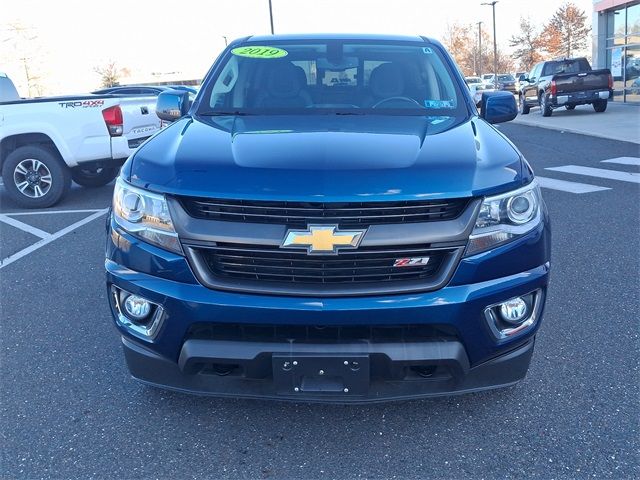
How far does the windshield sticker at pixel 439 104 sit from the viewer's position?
Result: 3.70m

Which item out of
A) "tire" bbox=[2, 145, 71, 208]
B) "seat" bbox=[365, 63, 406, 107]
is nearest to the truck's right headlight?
"seat" bbox=[365, 63, 406, 107]

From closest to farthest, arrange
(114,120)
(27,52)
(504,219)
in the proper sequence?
1. (504,219)
2. (114,120)
3. (27,52)

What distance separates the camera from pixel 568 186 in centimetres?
835

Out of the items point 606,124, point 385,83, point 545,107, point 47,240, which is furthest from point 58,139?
point 545,107

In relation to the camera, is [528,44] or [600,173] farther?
[528,44]

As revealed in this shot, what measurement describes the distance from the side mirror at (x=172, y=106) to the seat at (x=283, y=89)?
24.8 inches

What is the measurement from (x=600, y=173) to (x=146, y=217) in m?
8.32

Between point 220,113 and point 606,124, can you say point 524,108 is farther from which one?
point 220,113

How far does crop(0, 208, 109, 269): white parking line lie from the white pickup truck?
2.87 feet

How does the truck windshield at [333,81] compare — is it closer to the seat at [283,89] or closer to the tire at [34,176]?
the seat at [283,89]

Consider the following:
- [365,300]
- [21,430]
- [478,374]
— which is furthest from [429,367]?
[21,430]

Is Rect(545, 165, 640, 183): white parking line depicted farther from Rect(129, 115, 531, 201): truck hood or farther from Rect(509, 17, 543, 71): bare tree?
Rect(509, 17, 543, 71): bare tree

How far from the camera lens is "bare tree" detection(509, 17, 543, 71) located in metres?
59.1

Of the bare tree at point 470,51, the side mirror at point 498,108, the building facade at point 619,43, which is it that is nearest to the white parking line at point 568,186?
the side mirror at point 498,108
